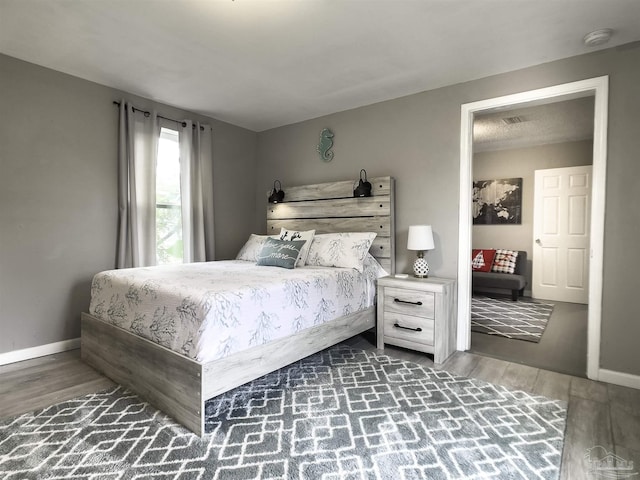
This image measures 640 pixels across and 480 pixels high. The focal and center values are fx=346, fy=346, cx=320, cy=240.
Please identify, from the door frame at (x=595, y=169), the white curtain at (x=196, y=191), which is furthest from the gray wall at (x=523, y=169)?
the white curtain at (x=196, y=191)

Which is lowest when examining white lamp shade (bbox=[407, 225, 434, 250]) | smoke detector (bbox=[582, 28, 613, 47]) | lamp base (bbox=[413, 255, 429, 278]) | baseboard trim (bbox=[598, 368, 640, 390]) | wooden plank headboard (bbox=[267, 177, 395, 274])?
baseboard trim (bbox=[598, 368, 640, 390])

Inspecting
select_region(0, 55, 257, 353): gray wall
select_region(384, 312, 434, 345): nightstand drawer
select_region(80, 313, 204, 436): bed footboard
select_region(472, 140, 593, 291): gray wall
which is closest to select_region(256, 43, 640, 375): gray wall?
select_region(384, 312, 434, 345): nightstand drawer

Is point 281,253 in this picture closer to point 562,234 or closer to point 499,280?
point 499,280

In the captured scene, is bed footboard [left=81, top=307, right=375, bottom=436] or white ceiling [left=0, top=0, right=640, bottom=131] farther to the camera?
white ceiling [left=0, top=0, right=640, bottom=131]

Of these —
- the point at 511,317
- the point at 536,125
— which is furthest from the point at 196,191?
the point at 536,125

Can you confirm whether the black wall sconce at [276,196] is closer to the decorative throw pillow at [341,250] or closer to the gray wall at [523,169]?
the decorative throw pillow at [341,250]

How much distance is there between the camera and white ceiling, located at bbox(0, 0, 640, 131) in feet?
6.97

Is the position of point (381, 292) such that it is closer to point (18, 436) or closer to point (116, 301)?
point (116, 301)

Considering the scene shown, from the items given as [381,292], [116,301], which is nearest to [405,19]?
[381,292]

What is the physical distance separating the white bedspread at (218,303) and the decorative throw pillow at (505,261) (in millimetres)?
3567

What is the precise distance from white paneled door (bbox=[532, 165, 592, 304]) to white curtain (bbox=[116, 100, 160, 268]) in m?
5.54

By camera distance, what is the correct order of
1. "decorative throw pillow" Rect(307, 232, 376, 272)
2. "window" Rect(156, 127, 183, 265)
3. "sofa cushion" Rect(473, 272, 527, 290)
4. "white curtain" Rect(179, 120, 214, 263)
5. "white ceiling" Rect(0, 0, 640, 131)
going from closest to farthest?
"white ceiling" Rect(0, 0, 640, 131) < "decorative throw pillow" Rect(307, 232, 376, 272) < "window" Rect(156, 127, 183, 265) < "white curtain" Rect(179, 120, 214, 263) < "sofa cushion" Rect(473, 272, 527, 290)

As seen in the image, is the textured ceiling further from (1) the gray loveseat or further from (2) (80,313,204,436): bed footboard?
(2) (80,313,204,436): bed footboard

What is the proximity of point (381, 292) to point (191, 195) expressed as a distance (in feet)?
7.98
